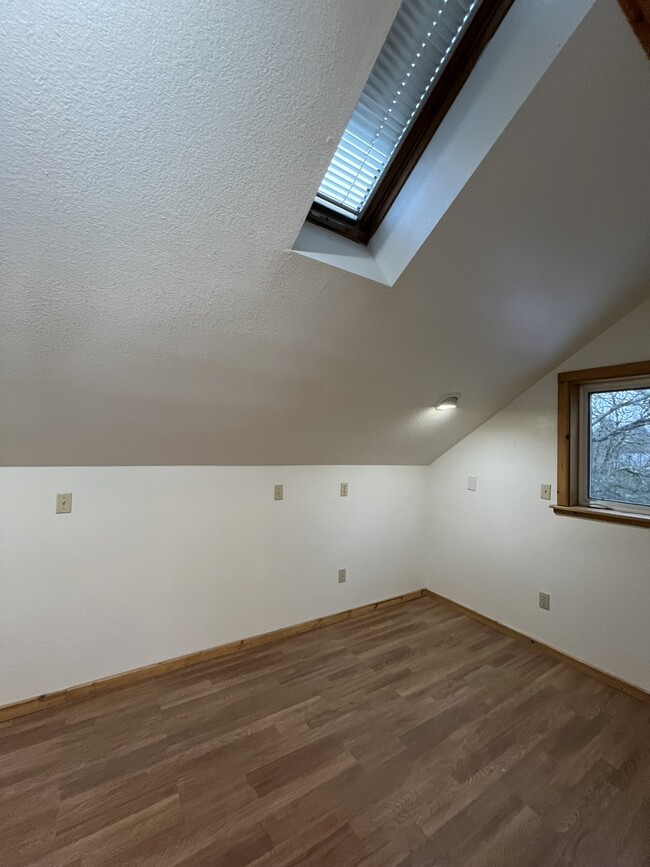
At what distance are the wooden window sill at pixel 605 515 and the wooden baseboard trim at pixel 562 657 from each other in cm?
89

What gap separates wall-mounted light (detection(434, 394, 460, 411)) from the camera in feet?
8.08

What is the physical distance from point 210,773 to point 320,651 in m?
1.03

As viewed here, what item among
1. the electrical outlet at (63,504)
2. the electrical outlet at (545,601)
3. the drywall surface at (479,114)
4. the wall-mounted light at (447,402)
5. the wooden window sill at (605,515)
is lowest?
the electrical outlet at (545,601)

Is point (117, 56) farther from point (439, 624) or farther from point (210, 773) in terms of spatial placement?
point (439, 624)

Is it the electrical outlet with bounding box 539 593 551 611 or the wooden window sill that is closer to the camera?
the wooden window sill

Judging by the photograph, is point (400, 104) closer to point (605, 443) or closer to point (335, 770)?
point (605, 443)

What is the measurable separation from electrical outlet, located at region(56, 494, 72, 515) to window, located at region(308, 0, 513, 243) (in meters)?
1.79

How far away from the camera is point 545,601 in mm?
2588

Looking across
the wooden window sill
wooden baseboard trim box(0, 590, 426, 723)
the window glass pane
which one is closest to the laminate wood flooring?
wooden baseboard trim box(0, 590, 426, 723)

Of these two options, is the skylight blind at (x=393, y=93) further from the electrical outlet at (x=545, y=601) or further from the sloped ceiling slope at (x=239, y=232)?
the electrical outlet at (x=545, y=601)

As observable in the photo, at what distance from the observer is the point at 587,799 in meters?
1.50

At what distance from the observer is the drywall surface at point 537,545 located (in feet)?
7.19

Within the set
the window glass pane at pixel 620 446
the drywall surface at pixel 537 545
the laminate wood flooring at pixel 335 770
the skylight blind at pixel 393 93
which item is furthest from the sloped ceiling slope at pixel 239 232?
the laminate wood flooring at pixel 335 770

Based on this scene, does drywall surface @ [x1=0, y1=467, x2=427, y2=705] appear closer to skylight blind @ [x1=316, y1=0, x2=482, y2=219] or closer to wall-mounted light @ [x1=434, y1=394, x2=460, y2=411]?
wall-mounted light @ [x1=434, y1=394, x2=460, y2=411]
